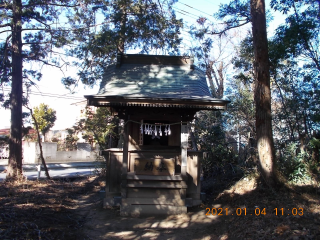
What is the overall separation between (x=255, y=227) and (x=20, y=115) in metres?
11.9

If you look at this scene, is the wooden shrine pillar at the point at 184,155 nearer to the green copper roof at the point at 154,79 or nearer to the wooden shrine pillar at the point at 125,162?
the green copper roof at the point at 154,79

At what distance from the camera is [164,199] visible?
834cm

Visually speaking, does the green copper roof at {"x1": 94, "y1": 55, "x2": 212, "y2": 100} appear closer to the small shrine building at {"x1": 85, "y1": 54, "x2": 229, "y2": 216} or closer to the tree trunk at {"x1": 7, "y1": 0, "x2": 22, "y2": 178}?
the small shrine building at {"x1": 85, "y1": 54, "x2": 229, "y2": 216}

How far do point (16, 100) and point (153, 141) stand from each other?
816 cm

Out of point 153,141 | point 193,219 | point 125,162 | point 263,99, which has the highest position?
point 263,99

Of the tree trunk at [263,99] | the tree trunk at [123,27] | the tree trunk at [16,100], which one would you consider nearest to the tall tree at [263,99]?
the tree trunk at [263,99]

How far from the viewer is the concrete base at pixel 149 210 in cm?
818

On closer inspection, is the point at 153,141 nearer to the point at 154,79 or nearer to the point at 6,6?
the point at 154,79

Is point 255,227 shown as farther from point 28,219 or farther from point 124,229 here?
point 28,219

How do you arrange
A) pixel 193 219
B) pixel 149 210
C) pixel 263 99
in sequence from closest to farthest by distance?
pixel 193 219
pixel 149 210
pixel 263 99

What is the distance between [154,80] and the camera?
931cm

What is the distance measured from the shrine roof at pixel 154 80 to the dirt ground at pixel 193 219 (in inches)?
127

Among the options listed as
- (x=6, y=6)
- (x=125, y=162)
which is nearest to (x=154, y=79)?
(x=125, y=162)

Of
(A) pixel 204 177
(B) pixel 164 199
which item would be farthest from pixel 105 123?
(B) pixel 164 199
